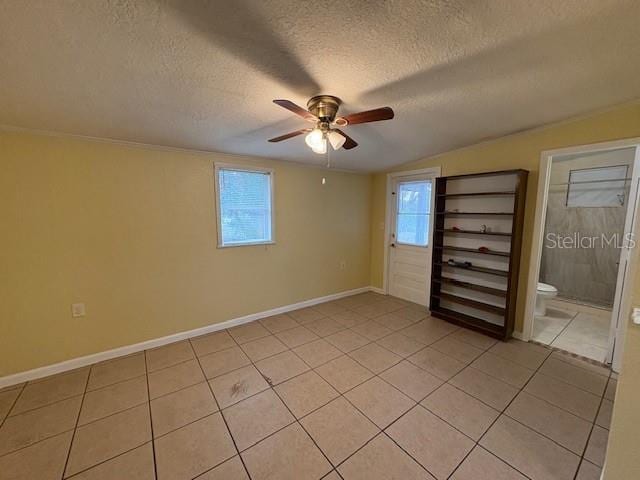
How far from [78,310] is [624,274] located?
492 cm

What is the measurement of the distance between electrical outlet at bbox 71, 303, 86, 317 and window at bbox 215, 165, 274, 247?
1.33m

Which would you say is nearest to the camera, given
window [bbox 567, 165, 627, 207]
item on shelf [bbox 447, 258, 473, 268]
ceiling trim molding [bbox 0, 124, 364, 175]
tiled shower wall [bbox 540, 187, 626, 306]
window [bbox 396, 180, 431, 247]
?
ceiling trim molding [bbox 0, 124, 364, 175]

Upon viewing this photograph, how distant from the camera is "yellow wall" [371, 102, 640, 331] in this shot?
211 centimetres

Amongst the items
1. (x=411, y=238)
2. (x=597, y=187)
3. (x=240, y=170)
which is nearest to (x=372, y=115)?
(x=240, y=170)

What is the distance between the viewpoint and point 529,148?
261 centimetres

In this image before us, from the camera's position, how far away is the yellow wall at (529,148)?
6.91 ft

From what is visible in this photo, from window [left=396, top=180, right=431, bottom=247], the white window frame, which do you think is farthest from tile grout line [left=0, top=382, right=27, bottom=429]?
window [left=396, top=180, right=431, bottom=247]

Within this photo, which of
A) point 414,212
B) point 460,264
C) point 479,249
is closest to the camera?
point 479,249

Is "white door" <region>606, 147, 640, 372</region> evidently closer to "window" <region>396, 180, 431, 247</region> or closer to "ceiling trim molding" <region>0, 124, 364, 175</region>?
"window" <region>396, 180, 431, 247</region>

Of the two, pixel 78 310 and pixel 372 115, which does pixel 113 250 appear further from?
pixel 372 115

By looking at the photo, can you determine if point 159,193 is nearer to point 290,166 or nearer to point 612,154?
point 290,166

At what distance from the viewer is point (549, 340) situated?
275 cm

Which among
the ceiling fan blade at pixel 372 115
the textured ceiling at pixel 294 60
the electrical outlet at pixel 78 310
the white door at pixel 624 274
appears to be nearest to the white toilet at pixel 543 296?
the white door at pixel 624 274

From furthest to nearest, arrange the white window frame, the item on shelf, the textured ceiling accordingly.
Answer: the item on shelf, the white window frame, the textured ceiling
